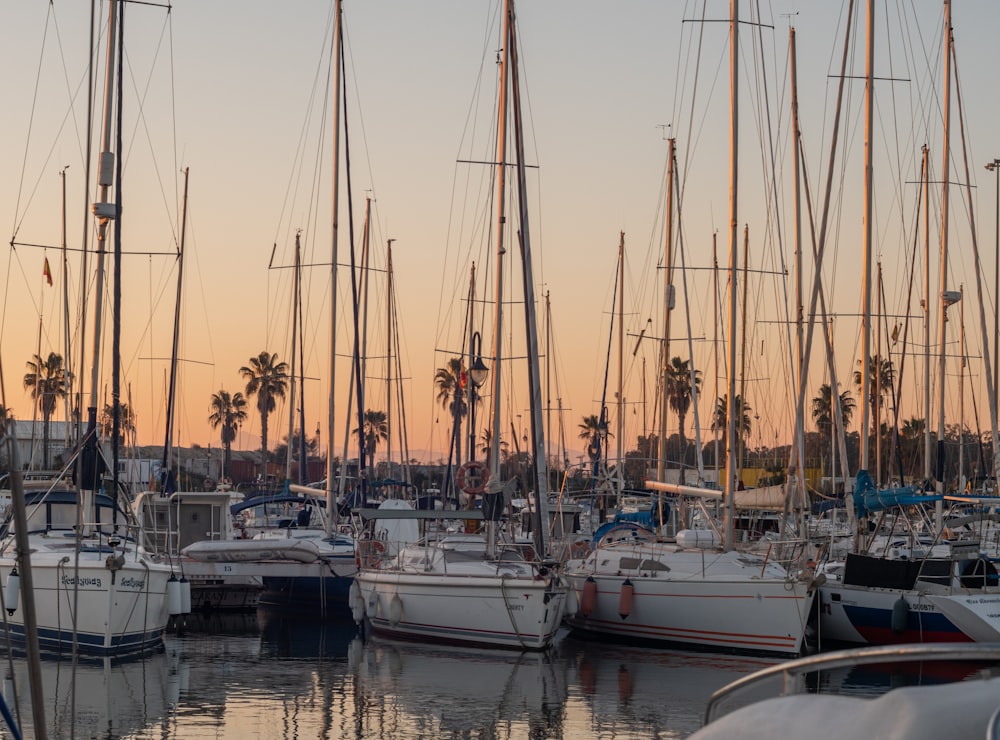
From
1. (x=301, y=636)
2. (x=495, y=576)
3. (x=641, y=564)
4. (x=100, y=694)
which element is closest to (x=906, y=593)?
(x=641, y=564)

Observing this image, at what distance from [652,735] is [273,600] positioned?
18417mm

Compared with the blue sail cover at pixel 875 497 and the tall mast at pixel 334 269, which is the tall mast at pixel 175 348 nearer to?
the tall mast at pixel 334 269

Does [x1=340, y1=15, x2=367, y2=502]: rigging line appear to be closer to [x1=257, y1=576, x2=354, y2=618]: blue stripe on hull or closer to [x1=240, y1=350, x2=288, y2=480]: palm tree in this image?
[x1=257, y1=576, x2=354, y2=618]: blue stripe on hull

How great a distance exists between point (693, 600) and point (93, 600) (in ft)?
34.8

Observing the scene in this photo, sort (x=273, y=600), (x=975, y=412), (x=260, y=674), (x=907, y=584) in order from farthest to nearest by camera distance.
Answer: (x=975, y=412), (x=273, y=600), (x=907, y=584), (x=260, y=674)

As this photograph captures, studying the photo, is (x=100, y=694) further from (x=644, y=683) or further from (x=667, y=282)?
(x=667, y=282)

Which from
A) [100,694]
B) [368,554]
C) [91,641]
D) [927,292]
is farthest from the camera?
[927,292]

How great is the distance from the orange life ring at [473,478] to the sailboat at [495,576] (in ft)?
0.31

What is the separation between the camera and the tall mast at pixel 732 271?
26.2m

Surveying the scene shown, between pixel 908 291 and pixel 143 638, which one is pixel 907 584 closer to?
pixel 143 638

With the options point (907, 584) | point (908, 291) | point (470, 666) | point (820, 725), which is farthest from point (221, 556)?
point (820, 725)

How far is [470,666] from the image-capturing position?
22172 mm

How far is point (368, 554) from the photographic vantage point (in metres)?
27.9

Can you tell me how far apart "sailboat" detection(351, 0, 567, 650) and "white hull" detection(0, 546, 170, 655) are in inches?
194
